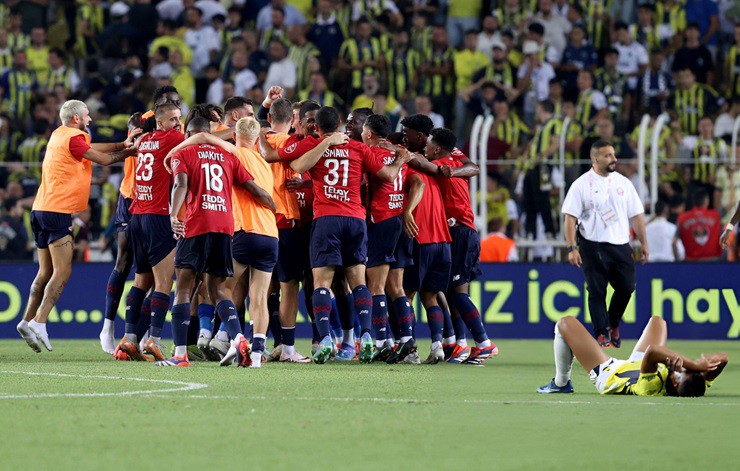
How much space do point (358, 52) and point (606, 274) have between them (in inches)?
370

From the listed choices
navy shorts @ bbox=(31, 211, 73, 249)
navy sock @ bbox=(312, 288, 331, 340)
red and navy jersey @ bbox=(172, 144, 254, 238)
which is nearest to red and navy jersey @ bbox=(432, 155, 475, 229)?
navy sock @ bbox=(312, 288, 331, 340)

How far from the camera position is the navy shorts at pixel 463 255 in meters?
12.4

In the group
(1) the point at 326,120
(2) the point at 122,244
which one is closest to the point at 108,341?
(2) the point at 122,244

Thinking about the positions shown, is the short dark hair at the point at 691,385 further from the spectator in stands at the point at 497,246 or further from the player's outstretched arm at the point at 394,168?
the spectator in stands at the point at 497,246

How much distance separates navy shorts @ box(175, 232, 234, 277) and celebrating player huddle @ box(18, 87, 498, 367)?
0.01m

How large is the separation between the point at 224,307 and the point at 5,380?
1915mm

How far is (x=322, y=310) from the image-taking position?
1144cm

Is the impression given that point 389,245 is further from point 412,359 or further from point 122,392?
point 122,392

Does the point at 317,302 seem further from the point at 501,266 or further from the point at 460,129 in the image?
the point at 460,129

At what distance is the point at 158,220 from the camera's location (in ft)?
37.9

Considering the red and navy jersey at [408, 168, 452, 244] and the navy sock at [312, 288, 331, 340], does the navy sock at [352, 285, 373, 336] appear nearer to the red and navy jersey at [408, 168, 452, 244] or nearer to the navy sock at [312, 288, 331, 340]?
the navy sock at [312, 288, 331, 340]

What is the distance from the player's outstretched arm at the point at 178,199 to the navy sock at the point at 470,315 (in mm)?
2963

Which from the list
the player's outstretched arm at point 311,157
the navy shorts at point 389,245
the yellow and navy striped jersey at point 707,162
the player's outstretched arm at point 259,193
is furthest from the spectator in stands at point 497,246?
the player's outstretched arm at point 259,193

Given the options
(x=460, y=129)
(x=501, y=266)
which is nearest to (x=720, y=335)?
(x=501, y=266)
